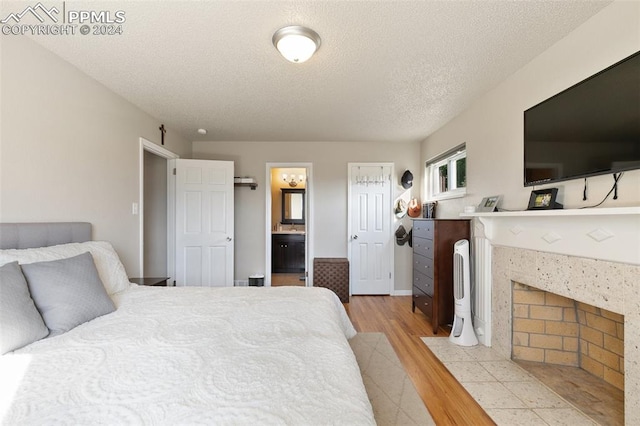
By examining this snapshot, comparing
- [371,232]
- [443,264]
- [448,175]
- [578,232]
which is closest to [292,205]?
[371,232]

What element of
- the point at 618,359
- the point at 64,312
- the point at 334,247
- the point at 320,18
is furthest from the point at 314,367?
the point at 334,247

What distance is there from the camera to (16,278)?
128 centimetres

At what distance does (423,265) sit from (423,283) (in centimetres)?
21

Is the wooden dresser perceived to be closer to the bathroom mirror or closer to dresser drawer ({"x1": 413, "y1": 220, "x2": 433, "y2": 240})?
dresser drawer ({"x1": 413, "y1": 220, "x2": 433, "y2": 240})

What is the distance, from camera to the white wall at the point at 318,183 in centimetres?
430

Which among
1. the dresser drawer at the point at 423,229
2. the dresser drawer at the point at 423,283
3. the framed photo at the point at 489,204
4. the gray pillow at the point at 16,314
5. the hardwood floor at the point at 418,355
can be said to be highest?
the framed photo at the point at 489,204

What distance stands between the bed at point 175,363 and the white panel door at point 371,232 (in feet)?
8.44

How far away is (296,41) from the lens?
1.70m

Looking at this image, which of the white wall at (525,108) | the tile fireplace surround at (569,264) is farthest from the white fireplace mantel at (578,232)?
the white wall at (525,108)

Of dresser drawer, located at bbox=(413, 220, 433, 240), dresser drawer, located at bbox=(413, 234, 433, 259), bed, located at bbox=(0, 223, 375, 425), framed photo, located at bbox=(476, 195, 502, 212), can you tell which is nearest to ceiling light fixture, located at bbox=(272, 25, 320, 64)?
bed, located at bbox=(0, 223, 375, 425)

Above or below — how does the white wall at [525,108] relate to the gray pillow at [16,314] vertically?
above

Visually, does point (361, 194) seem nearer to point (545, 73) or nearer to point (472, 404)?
point (545, 73)

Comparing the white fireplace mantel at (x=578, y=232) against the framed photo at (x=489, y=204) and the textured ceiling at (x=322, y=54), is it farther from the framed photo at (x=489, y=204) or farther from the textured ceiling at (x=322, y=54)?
the textured ceiling at (x=322, y=54)

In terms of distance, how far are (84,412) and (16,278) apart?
970 mm
